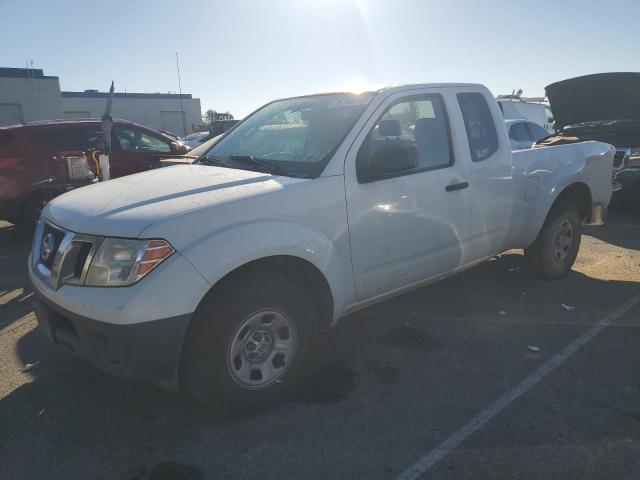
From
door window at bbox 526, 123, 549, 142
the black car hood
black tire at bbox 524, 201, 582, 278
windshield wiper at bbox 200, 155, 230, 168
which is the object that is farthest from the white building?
black tire at bbox 524, 201, 582, 278

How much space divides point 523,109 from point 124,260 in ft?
52.0

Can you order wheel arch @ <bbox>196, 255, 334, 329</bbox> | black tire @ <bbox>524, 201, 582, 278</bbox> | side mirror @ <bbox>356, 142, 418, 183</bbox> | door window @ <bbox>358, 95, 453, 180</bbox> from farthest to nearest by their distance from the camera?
black tire @ <bbox>524, 201, 582, 278</bbox> < door window @ <bbox>358, 95, 453, 180</bbox> < side mirror @ <bbox>356, 142, 418, 183</bbox> < wheel arch @ <bbox>196, 255, 334, 329</bbox>

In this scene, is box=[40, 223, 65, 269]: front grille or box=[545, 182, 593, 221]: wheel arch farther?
box=[545, 182, 593, 221]: wheel arch

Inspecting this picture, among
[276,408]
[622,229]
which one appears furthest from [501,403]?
[622,229]

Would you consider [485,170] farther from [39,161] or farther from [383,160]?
[39,161]

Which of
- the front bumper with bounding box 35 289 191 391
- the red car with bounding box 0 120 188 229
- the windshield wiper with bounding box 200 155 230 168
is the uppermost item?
the red car with bounding box 0 120 188 229

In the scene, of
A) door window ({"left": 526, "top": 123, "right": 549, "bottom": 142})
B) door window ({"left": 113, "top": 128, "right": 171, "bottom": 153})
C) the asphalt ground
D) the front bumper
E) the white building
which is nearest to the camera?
the front bumper

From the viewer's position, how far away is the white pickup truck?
2.49 meters

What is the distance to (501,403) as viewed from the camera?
3.02 metres

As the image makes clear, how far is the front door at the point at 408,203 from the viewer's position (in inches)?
129

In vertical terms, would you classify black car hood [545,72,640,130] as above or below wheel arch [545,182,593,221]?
above

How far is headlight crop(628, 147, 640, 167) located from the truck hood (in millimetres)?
7049

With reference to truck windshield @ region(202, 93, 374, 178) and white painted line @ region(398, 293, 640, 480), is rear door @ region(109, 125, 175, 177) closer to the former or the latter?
truck windshield @ region(202, 93, 374, 178)

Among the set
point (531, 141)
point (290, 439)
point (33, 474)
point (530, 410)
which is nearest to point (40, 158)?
point (33, 474)
